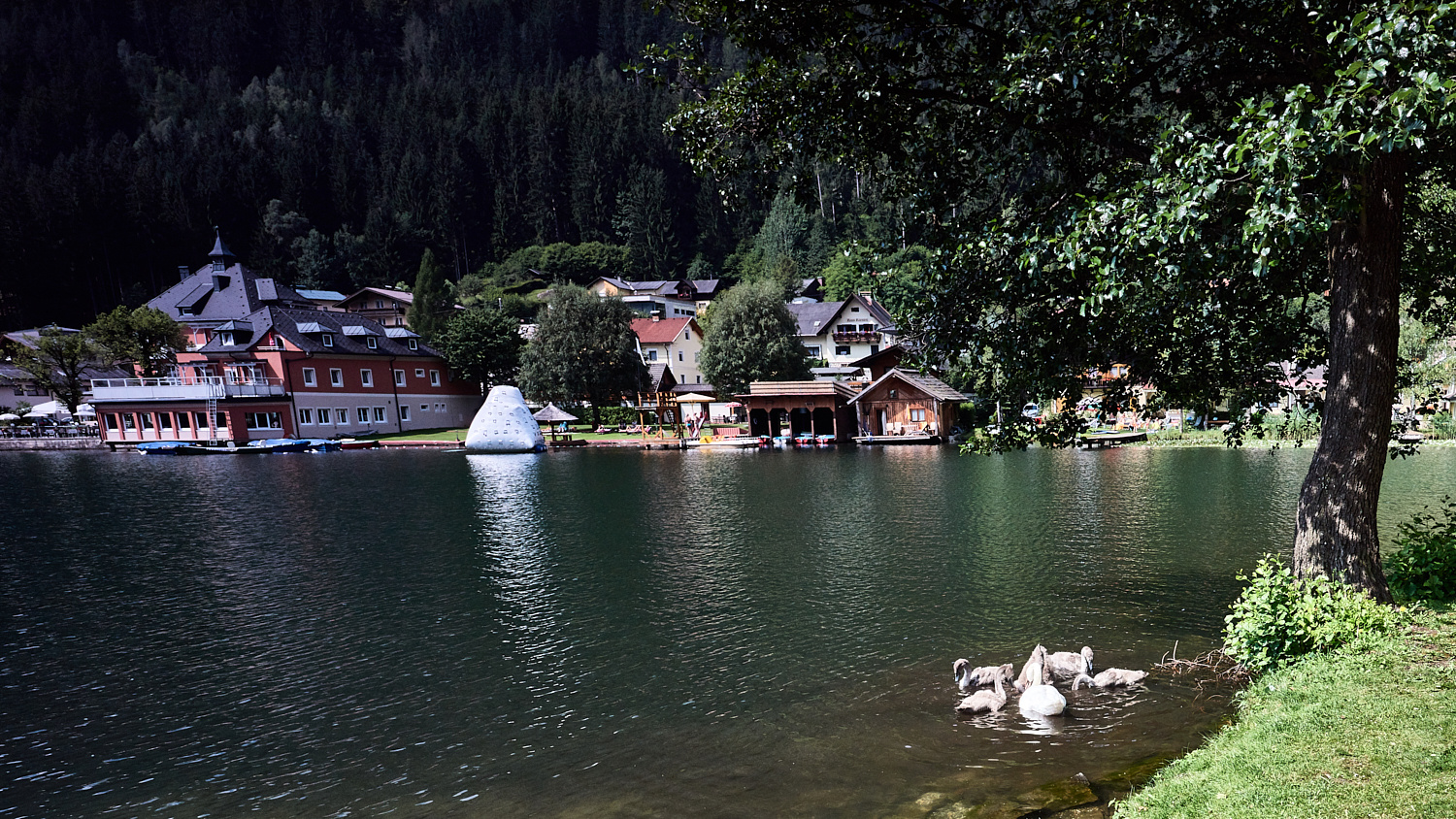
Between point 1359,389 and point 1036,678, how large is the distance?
6.12m

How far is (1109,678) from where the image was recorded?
13.0 m

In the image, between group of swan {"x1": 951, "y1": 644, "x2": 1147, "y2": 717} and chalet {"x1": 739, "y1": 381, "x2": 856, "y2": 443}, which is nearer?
group of swan {"x1": 951, "y1": 644, "x2": 1147, "y2": 717}

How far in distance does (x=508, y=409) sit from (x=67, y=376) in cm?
4727

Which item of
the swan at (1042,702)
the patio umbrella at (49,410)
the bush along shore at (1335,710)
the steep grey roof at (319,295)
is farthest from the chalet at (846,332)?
the bush along shore at (1335,710)

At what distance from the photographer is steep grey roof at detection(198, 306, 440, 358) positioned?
2879 inches

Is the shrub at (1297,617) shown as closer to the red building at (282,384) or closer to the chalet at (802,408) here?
the chalet at (802,408)

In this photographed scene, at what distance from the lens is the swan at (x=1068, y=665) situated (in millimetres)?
13203

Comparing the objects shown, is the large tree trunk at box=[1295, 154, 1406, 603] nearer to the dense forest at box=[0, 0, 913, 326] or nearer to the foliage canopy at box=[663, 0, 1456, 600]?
the foliage canopy at box=[663, 0, 1456, 600]

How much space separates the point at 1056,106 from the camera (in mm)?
10977

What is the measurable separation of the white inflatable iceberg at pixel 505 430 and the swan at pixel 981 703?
174ft

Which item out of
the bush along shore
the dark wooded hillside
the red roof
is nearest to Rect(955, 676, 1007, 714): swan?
the bush along shore

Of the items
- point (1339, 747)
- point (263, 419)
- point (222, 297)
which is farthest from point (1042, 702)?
point (222, 297)

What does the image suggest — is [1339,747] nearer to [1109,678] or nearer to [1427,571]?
[1109,678]

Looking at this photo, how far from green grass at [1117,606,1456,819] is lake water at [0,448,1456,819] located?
1.77 metres
